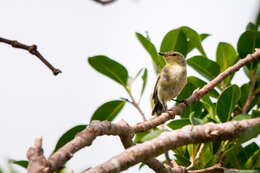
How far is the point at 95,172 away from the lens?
1396mm

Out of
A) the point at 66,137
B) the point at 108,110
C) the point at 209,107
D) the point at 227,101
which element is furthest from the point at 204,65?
the point at 66,137

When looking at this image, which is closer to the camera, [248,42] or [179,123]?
[179,123]

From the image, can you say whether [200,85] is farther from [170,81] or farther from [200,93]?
[170,81]

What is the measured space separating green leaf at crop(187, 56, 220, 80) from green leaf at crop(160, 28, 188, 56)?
0.24 meters

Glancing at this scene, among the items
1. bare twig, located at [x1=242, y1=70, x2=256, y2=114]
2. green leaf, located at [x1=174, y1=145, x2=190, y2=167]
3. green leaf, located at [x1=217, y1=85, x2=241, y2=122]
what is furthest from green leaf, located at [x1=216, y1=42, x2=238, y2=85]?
green leaf, located at [x1=174, y1=145, x2=190, y2=167]

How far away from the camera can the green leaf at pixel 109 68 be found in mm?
2959

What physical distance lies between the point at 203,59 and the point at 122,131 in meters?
1.47

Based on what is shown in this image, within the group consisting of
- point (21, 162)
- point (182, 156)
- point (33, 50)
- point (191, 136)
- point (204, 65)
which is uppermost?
point (33, 50)

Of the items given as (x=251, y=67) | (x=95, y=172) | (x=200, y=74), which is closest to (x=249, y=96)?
(x=251, y=67)

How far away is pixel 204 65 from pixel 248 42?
1.39 ft

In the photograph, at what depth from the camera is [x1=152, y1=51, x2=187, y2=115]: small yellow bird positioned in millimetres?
4309

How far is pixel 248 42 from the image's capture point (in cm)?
311

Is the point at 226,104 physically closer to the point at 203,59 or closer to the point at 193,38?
the point at 203,59

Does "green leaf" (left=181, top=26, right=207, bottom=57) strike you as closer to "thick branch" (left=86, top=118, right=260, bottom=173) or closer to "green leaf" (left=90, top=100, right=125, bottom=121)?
"green leaf" (left=90, top=100, right=125, bottom=121)
